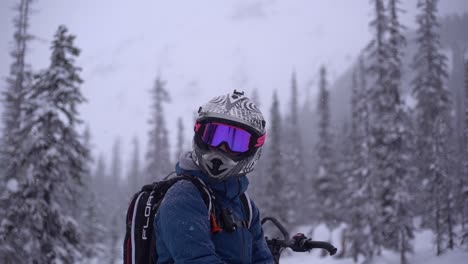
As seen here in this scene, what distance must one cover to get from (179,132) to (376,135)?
29.8 m

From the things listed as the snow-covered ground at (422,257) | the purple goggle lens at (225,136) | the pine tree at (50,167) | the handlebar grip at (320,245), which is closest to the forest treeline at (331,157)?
the pine tree at (50,167)

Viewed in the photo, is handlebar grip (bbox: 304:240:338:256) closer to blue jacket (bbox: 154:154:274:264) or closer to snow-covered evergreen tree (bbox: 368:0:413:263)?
blue jacket (bbox: 154:154:274:264)

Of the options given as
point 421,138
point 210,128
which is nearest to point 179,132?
point 421,138

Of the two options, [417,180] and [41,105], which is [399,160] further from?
[41,105]

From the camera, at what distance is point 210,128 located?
2918 millimetres

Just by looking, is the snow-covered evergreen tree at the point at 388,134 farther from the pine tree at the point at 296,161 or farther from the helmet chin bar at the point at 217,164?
the pine tree at the point at 296,161

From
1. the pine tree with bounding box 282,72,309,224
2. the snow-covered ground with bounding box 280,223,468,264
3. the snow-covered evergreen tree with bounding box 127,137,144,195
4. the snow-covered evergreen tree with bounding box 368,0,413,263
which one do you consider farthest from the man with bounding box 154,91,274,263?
the snow-covered evergreen tree with bounding box 127,137,144,195

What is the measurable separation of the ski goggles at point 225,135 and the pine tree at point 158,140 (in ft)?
105

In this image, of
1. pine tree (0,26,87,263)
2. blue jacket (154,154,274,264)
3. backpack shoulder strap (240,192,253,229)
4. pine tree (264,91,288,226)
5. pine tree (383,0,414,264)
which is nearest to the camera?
blue jacket (154,154,274,264)

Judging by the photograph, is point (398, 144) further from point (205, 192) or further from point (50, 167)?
point (205, 192)

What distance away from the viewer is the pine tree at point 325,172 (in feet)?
113

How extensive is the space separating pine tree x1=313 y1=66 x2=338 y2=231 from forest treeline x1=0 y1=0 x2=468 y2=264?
11 cm

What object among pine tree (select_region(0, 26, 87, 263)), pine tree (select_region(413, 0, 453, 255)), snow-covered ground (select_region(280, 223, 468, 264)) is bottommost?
snow-covered ground (select_region(280, 223, 468, 264))

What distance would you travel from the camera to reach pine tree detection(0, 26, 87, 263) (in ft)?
40.8
